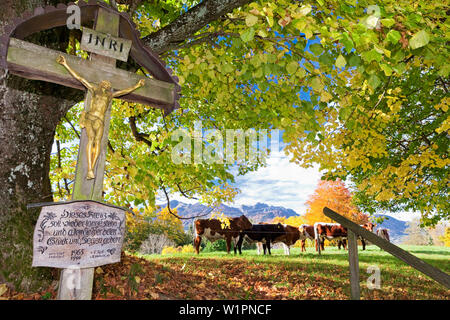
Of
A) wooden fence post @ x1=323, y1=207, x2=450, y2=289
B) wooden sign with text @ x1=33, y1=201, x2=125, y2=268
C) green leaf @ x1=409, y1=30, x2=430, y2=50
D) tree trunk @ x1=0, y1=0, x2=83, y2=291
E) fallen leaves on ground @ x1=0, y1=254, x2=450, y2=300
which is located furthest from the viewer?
fallen leaves on ground @ x1=0, y1=254, x2=450, y2=300

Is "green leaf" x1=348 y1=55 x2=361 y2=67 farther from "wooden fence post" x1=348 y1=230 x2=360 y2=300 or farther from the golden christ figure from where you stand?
the golden christ figure

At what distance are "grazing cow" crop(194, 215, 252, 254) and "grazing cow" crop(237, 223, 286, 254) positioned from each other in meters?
0.25

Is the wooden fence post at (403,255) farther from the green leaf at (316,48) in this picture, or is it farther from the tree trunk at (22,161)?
the tree trunk at (22,161)

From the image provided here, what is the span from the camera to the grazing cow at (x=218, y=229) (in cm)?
1416

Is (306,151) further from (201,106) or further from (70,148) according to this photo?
(70,148)

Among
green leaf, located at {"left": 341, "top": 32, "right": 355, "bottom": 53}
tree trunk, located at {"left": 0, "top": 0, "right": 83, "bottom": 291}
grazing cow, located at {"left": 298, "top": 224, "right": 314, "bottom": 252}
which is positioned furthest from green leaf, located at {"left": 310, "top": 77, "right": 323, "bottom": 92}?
grazing cow, located at {"left": 298, "top": 224, "right": 314, "bottom": 252}

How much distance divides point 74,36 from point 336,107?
5.49 metres

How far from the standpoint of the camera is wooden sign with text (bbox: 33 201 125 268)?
2.90 meters

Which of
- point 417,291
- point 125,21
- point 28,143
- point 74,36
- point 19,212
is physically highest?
point 74,36

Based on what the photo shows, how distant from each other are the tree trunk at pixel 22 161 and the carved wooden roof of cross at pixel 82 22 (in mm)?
1287

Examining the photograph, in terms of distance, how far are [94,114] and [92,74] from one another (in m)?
0.52
